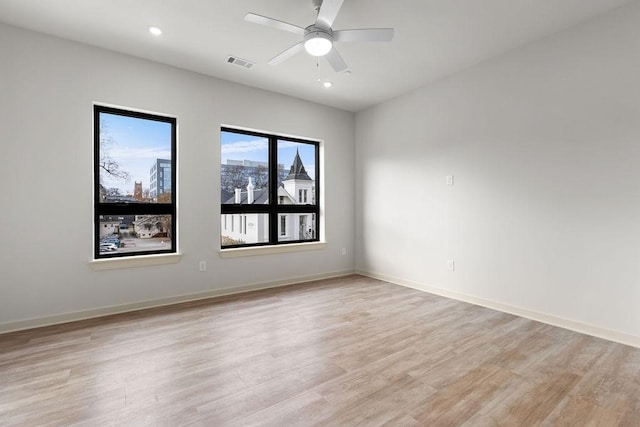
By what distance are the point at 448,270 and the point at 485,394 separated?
2.32 m

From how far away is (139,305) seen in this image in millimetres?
3629

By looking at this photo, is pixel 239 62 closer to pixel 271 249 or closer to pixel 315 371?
pixel 271 249

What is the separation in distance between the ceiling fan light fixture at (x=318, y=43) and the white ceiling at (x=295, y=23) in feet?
1.26

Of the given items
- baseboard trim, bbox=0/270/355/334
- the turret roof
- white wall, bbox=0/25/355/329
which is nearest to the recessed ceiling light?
white wall, bbox=0/25/355/329

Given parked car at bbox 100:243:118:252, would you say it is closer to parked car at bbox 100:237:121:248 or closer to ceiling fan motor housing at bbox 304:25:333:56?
parked car at bbox 100:237:121:248

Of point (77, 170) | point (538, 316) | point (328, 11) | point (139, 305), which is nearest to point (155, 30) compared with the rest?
point (77, 170)

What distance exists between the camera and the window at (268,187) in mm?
4441

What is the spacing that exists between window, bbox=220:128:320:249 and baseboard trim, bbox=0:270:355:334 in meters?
0.60

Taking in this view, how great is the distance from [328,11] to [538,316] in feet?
11.7

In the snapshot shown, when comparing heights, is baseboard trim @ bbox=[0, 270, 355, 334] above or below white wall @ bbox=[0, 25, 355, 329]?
below

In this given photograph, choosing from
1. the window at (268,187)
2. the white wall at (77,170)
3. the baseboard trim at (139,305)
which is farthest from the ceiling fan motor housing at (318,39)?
the baseboard trim at (139,305)

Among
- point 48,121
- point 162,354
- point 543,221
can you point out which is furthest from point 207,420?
point 543,221

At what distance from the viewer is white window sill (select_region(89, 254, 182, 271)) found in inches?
133

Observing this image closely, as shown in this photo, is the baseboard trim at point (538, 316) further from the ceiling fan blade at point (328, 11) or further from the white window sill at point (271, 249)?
the ceiling fan blade at point (328, 11)
